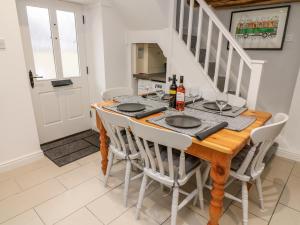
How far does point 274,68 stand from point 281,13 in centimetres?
66

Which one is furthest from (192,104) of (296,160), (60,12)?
(60,12)

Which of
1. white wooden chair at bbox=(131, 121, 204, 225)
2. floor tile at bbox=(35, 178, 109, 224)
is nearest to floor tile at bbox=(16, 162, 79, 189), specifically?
floor tile at bbox=(35, 178, 109, 224)

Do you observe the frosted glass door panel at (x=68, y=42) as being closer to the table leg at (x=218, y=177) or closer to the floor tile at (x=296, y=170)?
the table leg at (x=218, y=177)

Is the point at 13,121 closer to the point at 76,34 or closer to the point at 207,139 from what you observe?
the point at 76,34

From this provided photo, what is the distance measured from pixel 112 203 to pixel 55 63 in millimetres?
2071

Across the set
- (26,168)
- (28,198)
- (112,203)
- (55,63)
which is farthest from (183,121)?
(55,63)

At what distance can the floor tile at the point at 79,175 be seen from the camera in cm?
218

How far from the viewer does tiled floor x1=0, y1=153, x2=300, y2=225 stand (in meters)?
1.71

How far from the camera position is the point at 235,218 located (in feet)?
5.63

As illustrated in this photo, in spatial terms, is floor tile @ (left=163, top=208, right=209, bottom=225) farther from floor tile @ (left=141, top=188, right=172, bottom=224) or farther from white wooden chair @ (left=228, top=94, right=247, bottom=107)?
white wooden chair @ (left=228, top=94, right=247, bottom=107)

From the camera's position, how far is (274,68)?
2.71 m

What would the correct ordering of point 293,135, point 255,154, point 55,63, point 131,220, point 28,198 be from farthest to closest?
point 55,63, point 293,135, point 28,198, point 131,220, point 255,154

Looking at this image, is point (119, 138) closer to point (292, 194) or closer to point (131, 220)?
point (131, 220)

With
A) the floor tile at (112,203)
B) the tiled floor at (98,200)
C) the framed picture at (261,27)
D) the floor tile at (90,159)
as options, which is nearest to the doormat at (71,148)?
the floor tile at (90,159)
